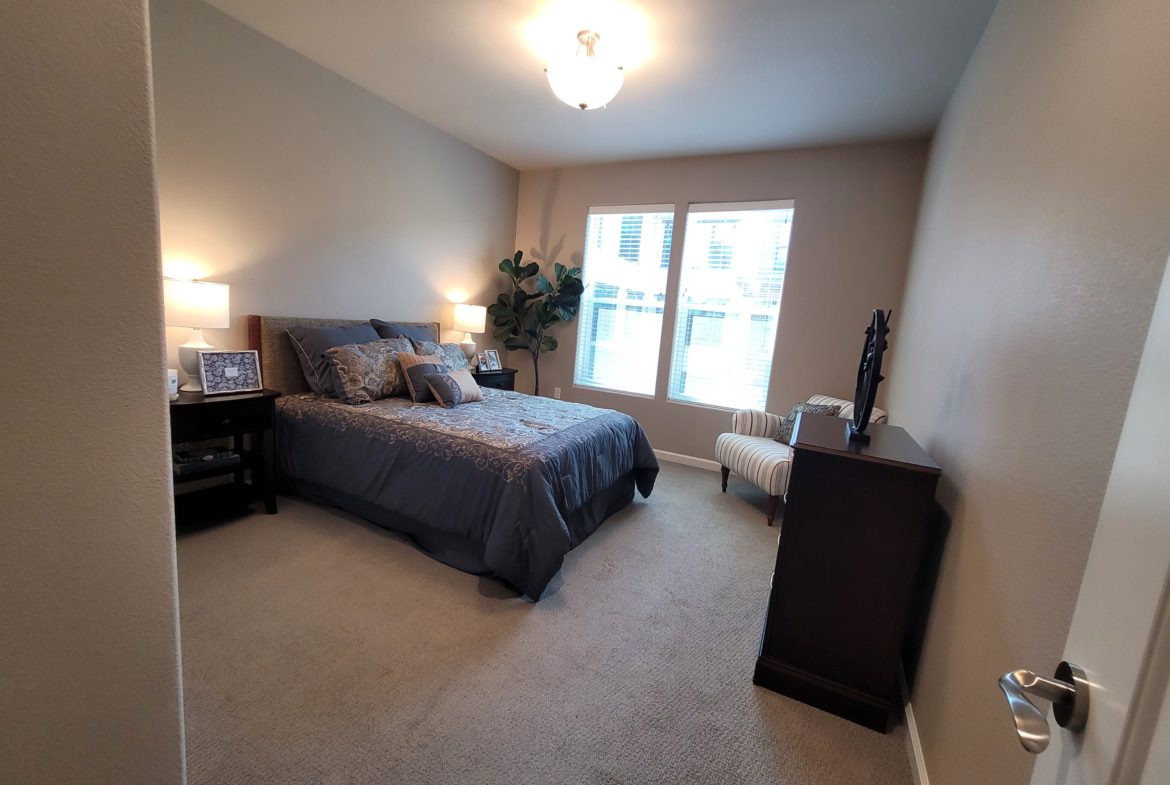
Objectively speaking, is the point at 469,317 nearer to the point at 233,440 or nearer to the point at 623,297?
the point at 623,297

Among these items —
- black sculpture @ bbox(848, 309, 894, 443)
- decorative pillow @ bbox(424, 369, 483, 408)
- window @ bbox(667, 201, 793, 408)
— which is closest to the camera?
black sculpture @ bbox(848, 309, 894, 443)

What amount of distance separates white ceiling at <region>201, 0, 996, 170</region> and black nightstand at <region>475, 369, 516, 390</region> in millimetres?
2016

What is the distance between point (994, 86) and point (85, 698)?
2.98 metres

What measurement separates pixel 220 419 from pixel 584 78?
2.51m

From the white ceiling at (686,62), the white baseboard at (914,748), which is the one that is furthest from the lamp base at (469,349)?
the white baseboard at (914,748)

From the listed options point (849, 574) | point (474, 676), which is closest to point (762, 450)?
point (849, 574)

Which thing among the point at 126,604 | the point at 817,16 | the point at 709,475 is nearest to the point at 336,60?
the point at 817,16

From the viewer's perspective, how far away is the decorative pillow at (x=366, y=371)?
279cm

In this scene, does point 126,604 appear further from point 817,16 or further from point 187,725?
point 817,16

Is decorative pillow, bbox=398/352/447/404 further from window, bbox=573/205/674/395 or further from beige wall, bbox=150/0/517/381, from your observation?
window, bbox=573/205/674/395

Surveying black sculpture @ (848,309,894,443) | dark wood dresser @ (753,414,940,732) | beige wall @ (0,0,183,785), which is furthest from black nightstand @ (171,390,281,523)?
black sculpture @ (848,309,894,443)

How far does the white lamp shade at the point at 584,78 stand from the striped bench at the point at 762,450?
2.16m

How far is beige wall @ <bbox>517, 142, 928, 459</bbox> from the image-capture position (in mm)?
3330

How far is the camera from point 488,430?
2395 millimetres
